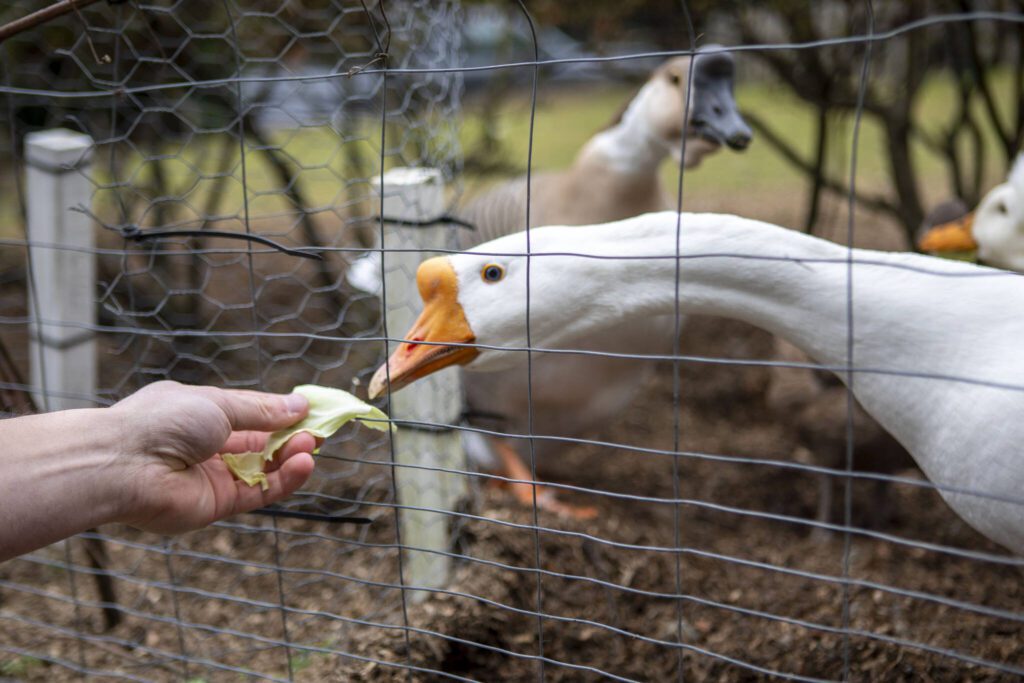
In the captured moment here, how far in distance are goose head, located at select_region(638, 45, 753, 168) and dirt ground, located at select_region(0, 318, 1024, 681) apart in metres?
1.12

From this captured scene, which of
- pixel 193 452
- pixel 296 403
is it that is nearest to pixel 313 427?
pixel 296 403

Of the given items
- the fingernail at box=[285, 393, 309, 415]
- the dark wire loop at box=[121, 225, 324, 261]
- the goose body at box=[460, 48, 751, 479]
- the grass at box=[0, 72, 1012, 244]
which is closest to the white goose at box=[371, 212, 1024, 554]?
the fingernail at box=[285, 393, 309, 415]

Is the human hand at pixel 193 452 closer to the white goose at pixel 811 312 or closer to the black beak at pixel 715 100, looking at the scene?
the white goose at pixel 811 312

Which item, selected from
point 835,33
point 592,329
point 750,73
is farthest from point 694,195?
point 592,329

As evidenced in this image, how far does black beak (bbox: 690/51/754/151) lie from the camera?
2748 millimetres

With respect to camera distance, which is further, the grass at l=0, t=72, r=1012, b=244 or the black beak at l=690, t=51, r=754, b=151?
the grass at l=0, t=72, r=1012, b=244

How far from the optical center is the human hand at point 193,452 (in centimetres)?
154

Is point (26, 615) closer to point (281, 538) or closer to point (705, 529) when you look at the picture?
point (281, 538)

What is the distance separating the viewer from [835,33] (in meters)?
4.50

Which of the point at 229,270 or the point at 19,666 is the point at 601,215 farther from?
the point at 229,270

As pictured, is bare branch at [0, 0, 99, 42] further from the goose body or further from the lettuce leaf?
the goose body

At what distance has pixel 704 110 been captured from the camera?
9.12 feet

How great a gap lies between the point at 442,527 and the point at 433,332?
756mm

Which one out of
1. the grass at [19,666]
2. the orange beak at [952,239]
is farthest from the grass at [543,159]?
the grass at [19,666]
